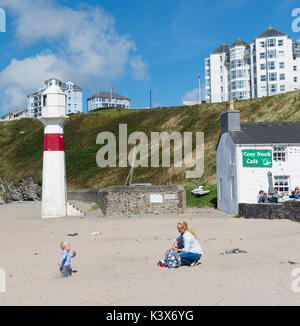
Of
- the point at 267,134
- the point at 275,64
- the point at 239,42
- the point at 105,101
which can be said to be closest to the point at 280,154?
the point at 267,134

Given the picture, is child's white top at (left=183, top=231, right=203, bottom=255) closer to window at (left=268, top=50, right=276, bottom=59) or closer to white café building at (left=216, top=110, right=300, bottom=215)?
white café building at (left=216, top=110, right=300, bottom=215)

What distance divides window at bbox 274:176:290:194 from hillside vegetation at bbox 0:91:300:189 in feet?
41.6

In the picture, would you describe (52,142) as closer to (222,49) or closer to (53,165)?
(53,165)

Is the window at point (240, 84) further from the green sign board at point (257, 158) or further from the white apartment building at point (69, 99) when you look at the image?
the white apartment building at point (69, 99)

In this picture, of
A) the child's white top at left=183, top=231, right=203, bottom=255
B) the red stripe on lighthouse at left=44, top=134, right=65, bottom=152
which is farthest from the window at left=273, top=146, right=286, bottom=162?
the child's white top at left=183, top=231, right=203, bottom=255

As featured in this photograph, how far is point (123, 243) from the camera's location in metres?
13.5

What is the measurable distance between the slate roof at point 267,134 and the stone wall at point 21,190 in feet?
99.3

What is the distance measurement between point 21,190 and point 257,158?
35.3m

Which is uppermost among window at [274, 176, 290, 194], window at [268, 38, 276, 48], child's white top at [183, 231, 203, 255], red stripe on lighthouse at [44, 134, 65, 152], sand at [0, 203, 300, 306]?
window at [268, 38, 276, 48]

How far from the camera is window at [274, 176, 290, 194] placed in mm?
23834

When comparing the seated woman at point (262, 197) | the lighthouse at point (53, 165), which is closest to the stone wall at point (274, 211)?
the seated woman at point (262, 197)

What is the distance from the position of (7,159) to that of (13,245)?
5990 centimetres

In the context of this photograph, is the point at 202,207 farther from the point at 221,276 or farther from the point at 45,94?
the point at 221,276
